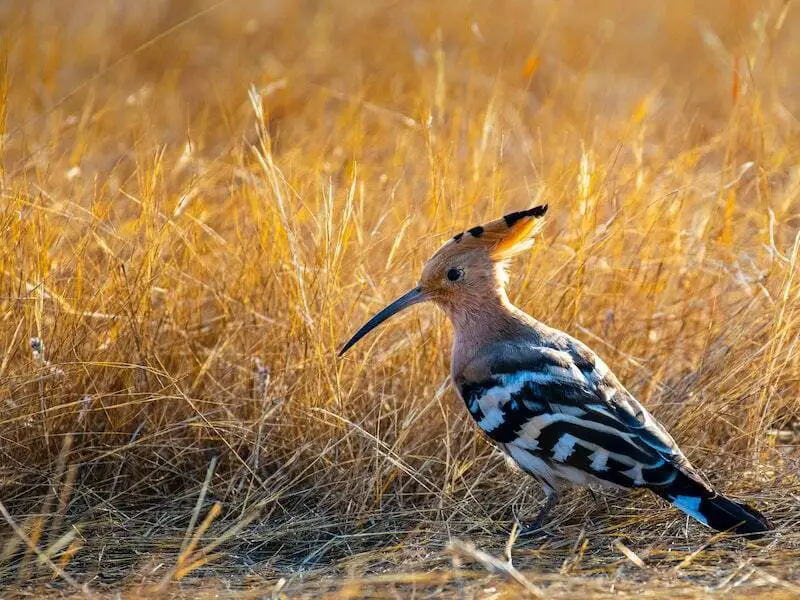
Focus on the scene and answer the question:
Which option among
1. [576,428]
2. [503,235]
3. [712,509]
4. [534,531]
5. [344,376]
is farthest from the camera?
[344,376]

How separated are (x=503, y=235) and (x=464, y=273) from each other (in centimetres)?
16

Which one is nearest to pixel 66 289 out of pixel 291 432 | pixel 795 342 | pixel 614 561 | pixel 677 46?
pixel 291 432

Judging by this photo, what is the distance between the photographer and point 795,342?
3297 mm

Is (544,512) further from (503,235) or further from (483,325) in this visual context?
(503,235)

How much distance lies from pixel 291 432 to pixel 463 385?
0.55 metres

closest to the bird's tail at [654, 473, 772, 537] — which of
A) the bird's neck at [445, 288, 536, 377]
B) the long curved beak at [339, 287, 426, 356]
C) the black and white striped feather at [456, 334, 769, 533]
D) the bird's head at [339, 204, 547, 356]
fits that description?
the black and white striped feather at [456, 334, 769, 533]

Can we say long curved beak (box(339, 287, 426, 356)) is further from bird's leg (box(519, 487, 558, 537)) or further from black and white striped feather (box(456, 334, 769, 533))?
bird's leg (box(519, 487, 558, 537))

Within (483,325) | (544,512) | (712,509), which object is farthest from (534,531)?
(483,325)

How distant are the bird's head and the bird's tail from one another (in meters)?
0.85

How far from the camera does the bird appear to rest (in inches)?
114

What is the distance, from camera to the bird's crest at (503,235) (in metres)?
3.33

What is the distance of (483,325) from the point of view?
338 centimetres

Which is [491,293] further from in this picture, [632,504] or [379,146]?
[379,146]

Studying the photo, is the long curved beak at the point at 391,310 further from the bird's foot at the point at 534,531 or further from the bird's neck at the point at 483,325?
the bird's foot at the point at 534,531
